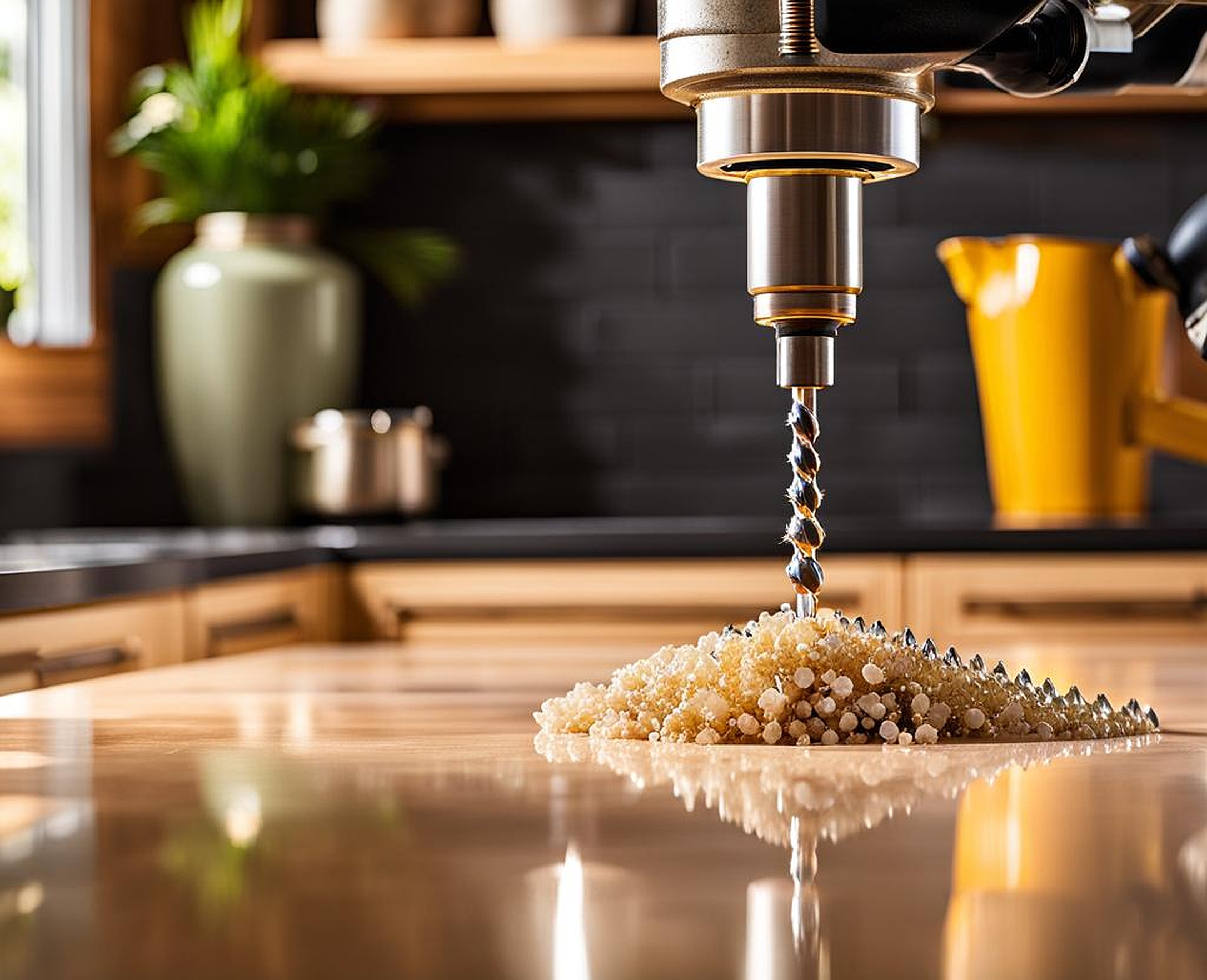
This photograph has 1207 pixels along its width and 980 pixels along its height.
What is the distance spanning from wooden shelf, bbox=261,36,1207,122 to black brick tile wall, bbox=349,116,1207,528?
0.39 ft

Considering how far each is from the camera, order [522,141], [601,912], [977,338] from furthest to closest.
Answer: [522,141] < [977,338] < [601,912]

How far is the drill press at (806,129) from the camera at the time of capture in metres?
0.59

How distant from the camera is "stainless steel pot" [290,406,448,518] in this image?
2463 millimetres

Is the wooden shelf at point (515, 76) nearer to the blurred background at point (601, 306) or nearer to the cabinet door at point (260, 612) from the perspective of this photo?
the blurred background at point (601, 306)

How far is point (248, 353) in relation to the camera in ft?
8.35

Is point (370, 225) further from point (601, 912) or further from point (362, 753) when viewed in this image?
point (601, 912)

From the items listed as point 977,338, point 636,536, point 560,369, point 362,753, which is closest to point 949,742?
point 362,753

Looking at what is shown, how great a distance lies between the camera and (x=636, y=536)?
7.29 feet

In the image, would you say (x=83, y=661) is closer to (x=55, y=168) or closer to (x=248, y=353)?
(x=248, y=353)

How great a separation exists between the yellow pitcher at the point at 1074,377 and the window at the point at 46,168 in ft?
4.85

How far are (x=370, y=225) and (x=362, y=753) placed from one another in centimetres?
248

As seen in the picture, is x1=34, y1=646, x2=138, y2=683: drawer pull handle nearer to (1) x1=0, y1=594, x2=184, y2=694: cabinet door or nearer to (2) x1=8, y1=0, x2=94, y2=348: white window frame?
(1) x1=0, y1=594, x2=184, y2=694: cabinet door

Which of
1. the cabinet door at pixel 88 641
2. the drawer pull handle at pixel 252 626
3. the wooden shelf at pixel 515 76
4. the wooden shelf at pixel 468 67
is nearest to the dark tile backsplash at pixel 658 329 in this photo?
the wooden shelf at pixel 515 76

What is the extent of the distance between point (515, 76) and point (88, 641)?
4.47ft
